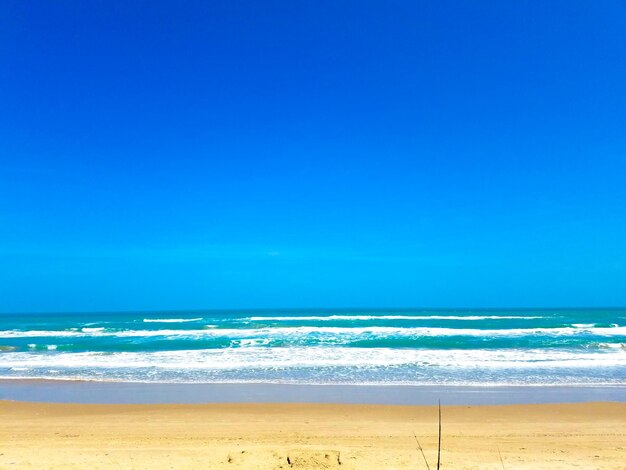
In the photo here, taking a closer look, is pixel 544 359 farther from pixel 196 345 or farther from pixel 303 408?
pixel 196 345

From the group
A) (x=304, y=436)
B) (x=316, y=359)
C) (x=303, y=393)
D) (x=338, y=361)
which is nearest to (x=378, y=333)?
(x=316, y=359)

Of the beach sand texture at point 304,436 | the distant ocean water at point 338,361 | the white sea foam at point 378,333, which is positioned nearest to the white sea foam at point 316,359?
the distant ocean water at point 338,361

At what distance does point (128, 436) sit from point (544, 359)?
1426cm

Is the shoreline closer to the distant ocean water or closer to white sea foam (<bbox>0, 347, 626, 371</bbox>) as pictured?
the distant ocean water

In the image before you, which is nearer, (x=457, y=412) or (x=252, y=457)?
(x=252, y=457)

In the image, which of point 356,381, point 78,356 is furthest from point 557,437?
point 78,356

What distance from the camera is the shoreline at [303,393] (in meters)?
9.77

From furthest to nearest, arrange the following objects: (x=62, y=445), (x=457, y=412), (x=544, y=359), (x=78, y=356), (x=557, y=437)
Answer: (x=78, y=356) → (x=544, y=359) → (x=457, y=412) → (x=557, y=437) → (x=62, y=445)

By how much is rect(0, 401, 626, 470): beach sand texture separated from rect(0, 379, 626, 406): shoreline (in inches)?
22.5

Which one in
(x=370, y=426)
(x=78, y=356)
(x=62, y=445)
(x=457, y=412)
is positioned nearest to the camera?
(x=62, y=445)

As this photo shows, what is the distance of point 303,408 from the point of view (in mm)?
9086

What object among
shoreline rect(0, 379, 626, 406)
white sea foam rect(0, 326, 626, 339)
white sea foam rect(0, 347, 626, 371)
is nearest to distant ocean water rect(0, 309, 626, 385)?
white sea foam rect(0, 347, 626, 371)

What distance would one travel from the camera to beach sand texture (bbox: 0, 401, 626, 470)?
5.80 metres

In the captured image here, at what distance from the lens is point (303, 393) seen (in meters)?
10.6
